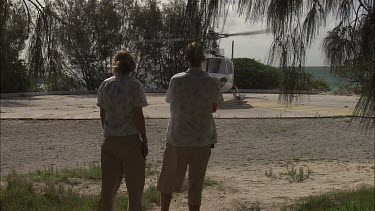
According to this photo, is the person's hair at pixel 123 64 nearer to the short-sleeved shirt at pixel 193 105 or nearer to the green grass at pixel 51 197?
the short-sleeved shirt at pixel 193 105

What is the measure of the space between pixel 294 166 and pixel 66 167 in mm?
4161

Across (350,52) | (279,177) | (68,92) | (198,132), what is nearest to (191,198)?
(198,132)

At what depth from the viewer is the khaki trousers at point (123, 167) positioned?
488cm

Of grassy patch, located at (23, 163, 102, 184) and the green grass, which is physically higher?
the green grass

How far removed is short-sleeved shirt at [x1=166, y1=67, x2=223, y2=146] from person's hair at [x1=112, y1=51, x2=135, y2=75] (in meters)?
0.41

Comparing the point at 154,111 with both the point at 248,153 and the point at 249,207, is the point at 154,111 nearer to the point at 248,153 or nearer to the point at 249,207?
the point at 248,153

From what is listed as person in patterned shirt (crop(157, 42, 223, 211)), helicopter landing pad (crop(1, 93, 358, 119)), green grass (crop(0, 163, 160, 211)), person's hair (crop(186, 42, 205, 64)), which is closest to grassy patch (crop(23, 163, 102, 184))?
green grass (crop(0, 163, 160, 211))

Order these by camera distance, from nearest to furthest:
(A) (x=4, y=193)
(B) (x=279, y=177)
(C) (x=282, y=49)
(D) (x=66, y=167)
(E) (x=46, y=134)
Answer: (C) (x=282, y=49) → (A) (x=4, y=193) → (B) (x=279, y=177) → (D) (x=66, y=167) → (E) (x=46, y=134)

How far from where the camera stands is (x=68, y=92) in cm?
3072

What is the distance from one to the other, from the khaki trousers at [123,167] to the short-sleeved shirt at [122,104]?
7 cm

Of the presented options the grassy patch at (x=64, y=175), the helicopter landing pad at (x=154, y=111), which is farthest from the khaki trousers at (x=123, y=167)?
the helicopter landing pad at (x=154, y=111)

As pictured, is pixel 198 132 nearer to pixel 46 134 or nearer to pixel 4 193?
pixel 4 193

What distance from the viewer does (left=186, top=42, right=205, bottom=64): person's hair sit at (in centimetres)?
364

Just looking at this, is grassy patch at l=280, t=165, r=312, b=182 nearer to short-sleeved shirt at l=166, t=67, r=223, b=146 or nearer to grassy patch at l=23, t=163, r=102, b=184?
grassy patch at l=23, t=163, r=102, b=184
